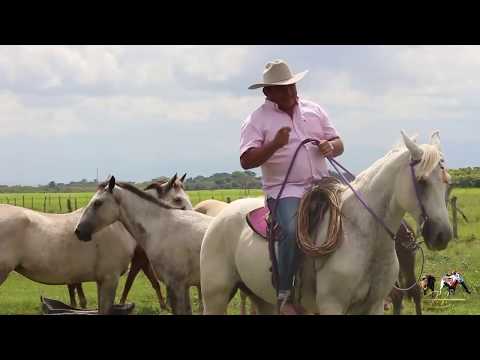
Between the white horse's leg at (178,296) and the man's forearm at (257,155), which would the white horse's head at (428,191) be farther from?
the white horse's leg at (178,296)

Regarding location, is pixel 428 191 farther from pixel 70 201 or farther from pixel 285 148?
pixel 70 201

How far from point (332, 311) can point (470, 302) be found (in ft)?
22.9

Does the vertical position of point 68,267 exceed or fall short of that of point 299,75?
it falls short

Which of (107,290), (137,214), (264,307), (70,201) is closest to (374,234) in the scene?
(264,307)

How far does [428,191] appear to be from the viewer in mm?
5055

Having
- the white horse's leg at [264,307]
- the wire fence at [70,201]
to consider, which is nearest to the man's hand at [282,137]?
the white horse's leg at [264,307]

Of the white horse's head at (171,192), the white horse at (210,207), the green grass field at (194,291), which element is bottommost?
the green grass field at (194,291)

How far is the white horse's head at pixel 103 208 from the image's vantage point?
930cm

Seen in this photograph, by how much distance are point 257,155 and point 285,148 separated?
0.86 feet

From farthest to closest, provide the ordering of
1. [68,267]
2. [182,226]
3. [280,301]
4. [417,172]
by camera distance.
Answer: [68,267] < [182,226] < [280,301] < [417,172]

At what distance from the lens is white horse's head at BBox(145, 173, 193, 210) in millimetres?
11094
